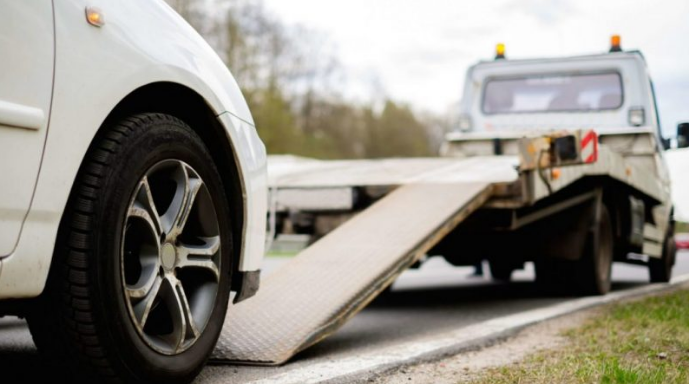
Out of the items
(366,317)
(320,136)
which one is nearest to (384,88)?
(320,136)

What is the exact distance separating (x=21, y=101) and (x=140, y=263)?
78 centimetres

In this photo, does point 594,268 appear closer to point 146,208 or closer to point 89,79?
point 146,208

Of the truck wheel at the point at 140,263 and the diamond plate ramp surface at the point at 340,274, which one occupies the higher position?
the truck wheel at the point at 140,263

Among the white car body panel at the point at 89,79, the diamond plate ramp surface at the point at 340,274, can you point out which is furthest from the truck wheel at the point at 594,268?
the white car body panel at the point at 89,79

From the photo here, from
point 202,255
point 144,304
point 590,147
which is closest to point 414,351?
point 202,255

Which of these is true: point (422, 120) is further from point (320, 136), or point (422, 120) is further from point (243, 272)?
point (243, 272)

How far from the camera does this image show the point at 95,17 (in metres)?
2.55

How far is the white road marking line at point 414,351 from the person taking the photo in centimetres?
350

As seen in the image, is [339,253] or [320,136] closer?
[339,253]

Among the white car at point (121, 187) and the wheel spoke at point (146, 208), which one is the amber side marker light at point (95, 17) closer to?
the white car at point (121, 187)

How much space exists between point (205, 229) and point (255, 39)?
87.9ft

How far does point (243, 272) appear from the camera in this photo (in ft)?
11.2

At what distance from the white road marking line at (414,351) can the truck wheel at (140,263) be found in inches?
18.7

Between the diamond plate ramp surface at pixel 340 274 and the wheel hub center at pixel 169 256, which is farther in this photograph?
the diamond plate ramp surface at pixel 340 274
